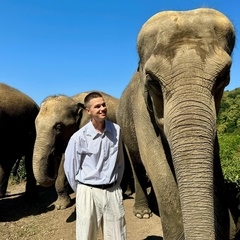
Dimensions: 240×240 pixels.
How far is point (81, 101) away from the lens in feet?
32.8

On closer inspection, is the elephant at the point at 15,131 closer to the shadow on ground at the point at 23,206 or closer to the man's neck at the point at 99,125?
the shadow on ground at the point at 23,206

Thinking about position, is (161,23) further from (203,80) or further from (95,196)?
(95,196)

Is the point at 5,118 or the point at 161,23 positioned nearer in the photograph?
the point at 161,23

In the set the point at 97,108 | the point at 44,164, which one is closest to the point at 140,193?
the point at 44,164

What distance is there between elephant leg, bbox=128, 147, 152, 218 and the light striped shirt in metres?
3.36

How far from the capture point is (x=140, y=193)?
8.00 m

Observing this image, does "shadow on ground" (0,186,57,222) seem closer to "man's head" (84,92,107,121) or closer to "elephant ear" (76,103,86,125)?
"elephant ear" (76,103,86,125)

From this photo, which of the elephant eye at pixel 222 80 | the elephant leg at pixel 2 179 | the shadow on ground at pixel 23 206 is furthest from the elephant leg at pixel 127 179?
the elephant eye at pixel 222 80

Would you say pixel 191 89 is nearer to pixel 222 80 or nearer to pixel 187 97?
pixel 187 97

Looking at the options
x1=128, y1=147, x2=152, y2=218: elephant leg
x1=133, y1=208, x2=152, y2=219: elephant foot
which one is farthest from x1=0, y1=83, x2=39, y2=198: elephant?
x1=133, y1=208, x2=152, y2=219: elephant foot

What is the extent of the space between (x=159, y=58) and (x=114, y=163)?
1351 mm

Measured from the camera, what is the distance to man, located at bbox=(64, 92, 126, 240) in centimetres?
431

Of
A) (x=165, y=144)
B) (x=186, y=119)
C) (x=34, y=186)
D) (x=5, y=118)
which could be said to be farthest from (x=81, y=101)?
(x=186, y=119)

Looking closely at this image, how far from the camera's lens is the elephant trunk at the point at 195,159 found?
294 cm
